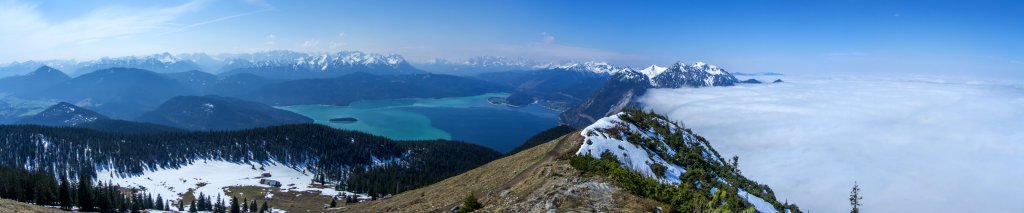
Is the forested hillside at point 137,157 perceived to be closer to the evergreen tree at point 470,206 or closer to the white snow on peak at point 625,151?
the white snow on peak at point 625,151

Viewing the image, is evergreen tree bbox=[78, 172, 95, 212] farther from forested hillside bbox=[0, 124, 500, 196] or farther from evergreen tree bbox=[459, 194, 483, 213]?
evergreen tree bbox=[459, 194, 483, 213]

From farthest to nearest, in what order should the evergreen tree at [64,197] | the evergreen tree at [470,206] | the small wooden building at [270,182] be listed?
the small wooden building at [270,182] < the evergreen tree at [64,197] < the evergreen tree at [470,206]

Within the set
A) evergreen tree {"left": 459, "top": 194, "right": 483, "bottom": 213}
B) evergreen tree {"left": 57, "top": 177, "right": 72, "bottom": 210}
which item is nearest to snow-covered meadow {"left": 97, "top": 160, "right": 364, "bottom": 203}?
evergreen tree {"left": 57, "top": 177, "right": 72, "bottom": 210}

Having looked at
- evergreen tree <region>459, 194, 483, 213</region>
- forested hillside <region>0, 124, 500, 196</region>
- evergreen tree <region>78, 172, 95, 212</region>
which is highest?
evergreen tree <region>459, 194, 483, 213</region>

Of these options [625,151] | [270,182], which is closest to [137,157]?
[270,182]

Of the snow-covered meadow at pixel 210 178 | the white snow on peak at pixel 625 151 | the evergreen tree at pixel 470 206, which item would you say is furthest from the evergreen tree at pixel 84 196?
the white snow on peak at pixel 625 151

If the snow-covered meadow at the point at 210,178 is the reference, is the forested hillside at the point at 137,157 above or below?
above

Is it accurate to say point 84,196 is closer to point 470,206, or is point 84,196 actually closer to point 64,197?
point 64,197

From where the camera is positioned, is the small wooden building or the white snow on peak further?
the small wooden building

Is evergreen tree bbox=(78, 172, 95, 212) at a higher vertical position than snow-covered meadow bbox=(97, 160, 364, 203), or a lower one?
higher

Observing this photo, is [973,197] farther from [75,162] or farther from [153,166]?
[75,162]

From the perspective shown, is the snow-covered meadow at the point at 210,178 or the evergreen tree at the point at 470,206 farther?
the snow-covered meadow at the point at 210,178
